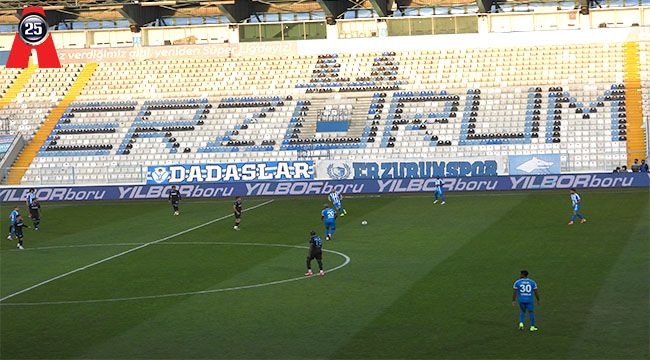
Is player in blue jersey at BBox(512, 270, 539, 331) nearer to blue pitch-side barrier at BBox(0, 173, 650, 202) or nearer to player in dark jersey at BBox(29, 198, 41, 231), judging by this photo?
player in dark jersey at BBox(29, 198, 41, 231)

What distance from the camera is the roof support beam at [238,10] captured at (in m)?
80.2

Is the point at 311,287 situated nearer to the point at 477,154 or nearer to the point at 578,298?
the point at 578,298

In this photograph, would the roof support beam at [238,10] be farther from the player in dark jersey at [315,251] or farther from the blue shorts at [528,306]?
the blue shorts at [528,306]

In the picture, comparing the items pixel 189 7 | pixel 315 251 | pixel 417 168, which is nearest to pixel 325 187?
pixel 417 168

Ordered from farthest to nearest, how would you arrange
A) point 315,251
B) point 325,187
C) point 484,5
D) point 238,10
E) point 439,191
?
point 238,10 → point 484,5 → point 325,187 → point 439,191 → point 315,251

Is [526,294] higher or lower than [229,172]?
lower

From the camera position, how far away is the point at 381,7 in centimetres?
7806

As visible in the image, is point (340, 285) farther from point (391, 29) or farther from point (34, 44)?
point (34, 44)

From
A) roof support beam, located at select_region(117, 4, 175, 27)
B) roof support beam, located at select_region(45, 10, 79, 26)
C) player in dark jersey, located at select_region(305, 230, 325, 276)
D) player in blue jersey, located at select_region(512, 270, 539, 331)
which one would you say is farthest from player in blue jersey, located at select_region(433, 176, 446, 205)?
roof support beam, located at select_region(45, 10, 79, 26)

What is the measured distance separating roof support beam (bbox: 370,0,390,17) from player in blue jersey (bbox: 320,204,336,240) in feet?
124

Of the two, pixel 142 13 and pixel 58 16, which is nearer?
pixel 142 13

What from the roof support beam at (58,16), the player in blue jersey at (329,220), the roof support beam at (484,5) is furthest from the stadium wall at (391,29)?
the player in blue jersey at (329,220)

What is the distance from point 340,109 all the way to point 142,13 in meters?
19.0

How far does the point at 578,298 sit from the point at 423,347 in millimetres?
6266
